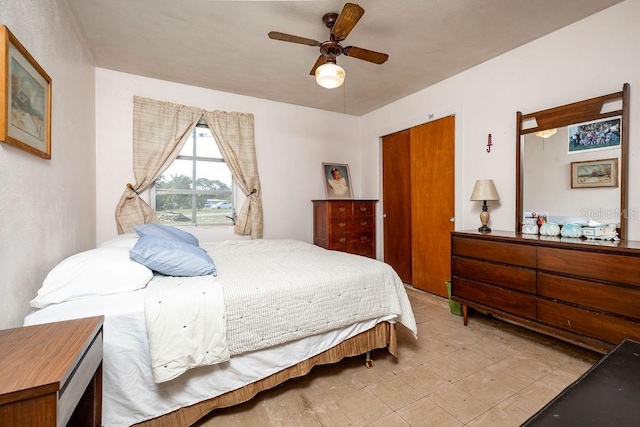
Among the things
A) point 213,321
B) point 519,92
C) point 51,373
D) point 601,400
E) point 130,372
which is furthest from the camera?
point 519,92

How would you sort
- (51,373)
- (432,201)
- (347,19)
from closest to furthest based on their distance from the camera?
(51,373) < (347,19) < (432,201)

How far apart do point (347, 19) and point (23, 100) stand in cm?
181

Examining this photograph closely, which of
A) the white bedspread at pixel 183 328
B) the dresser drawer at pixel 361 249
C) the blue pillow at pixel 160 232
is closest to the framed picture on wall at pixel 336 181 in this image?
the dresser drawer at pixel 361 249

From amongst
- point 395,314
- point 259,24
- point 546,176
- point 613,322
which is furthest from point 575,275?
point 259,24

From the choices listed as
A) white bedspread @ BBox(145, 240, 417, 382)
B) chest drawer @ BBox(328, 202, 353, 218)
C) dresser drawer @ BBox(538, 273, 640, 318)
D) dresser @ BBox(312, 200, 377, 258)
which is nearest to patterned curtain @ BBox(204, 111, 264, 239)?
dresser @ BBox(312, 200, 377, 258)

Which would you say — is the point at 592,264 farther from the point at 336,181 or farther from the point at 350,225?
the point at 336,181

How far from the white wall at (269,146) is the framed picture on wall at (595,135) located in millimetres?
2820

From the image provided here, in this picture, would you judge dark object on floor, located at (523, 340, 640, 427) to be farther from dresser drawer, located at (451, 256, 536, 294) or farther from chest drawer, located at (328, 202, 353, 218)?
chest drawer, located at (328, 202, 353, 218)

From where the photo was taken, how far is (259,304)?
5.11 feet

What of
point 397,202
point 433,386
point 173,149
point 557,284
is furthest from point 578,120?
point 173,149

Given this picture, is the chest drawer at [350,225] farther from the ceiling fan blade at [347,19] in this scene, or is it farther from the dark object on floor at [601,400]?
the dark object on floor at [601,400]

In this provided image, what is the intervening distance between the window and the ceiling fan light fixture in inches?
83.3

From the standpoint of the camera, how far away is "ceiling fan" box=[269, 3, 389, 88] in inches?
70.3

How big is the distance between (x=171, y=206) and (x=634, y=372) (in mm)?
→ 3840
